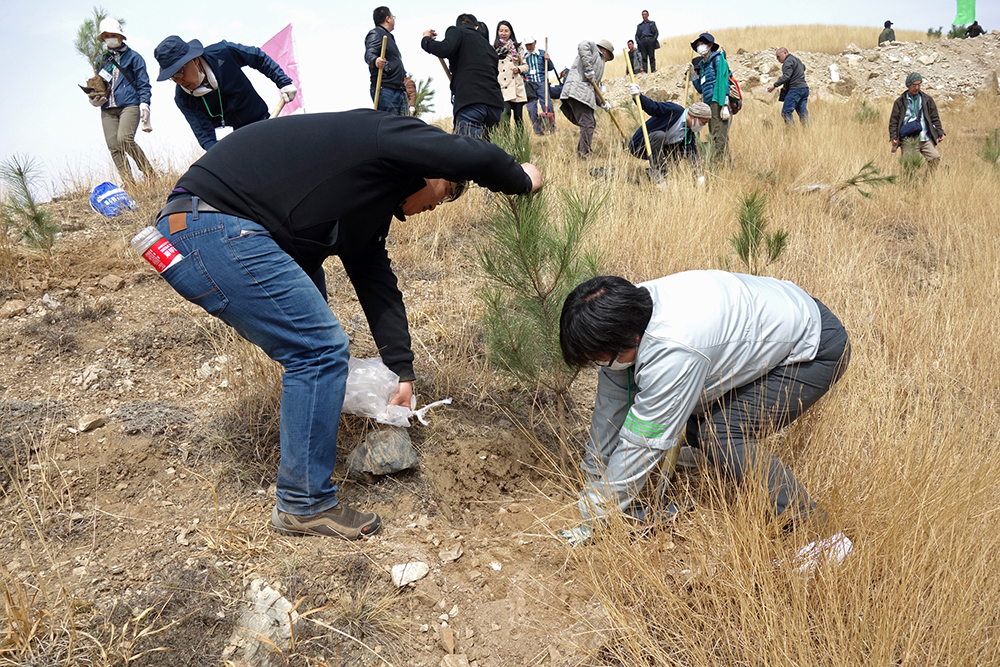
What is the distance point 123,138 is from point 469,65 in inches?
119

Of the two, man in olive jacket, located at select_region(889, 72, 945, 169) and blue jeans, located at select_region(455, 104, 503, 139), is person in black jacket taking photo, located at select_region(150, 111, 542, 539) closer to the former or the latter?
Result: blue jeans, located at select_region(455, 104, 503, 139)

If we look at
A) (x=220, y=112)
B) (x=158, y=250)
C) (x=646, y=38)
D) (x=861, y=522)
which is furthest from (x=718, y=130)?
(x=646, y=38)

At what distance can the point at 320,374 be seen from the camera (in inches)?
67.9

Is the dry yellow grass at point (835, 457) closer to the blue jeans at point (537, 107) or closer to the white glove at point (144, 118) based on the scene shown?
the white glove at point (144, 118)

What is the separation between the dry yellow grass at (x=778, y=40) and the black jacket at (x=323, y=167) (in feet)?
61.5

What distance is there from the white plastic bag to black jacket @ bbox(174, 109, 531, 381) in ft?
2.25

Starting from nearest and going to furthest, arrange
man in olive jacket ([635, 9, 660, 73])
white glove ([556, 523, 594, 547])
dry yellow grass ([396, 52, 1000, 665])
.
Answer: dry yellow grass ([396, 52, 1000, 665]) < white glove ([556, 523, 594, 547]) < man in olive jacket ([635, 9, 660, 73])

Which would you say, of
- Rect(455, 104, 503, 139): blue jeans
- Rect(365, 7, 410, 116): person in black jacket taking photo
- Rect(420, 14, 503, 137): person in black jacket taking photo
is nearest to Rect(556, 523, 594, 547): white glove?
Rect(420, 14, 503, 137): person in black jacket taking photo

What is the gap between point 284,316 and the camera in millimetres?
1662

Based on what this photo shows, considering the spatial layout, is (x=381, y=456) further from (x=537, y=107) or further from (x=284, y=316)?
(x=537, y=107)


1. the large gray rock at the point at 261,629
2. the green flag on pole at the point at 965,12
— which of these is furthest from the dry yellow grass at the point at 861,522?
the green flag on pole at the point at 965,12

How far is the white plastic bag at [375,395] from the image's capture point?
7.33 feet

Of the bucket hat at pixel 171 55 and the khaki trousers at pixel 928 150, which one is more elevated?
the bucket hat at pixel 171 55

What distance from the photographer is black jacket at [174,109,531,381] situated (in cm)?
164
